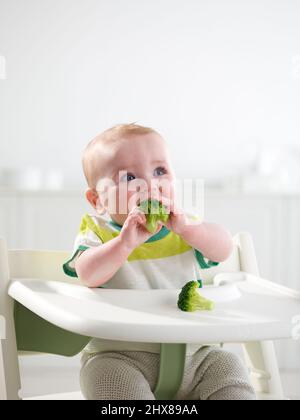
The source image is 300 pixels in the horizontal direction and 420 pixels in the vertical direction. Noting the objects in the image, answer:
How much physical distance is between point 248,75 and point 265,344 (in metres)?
1.27

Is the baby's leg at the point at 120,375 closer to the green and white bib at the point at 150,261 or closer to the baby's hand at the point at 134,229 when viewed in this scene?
the green and white bib at the point at 150,261

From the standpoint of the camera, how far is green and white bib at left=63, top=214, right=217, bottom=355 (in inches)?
33.6

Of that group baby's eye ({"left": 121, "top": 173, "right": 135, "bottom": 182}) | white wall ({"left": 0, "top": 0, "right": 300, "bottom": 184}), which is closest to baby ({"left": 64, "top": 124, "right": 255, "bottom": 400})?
baby's eye ({"left": 121, "top": 173, "right": 135, "bottom": 182})

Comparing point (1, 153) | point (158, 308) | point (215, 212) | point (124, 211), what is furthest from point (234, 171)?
point (158, 308)

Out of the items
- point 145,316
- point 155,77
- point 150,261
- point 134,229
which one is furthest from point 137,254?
point 155,77

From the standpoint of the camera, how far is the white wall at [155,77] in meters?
2.03

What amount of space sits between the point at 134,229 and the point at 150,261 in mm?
129

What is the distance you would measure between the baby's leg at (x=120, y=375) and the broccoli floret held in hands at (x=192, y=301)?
0.41ft

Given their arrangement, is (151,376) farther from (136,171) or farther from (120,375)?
(136,171)

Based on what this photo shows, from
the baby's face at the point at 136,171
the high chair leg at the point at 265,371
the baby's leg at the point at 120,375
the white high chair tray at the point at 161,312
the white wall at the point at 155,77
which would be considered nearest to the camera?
the white high chair tray at the point at 161,312

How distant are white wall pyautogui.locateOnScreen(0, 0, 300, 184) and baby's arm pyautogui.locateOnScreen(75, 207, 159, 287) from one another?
1257 mm

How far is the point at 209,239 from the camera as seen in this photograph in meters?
0.83

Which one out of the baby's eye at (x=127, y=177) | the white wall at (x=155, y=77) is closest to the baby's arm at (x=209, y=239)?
the baby's eye at (x=127, y=177)

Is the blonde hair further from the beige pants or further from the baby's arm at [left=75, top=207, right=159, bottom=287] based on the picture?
the beige pants
